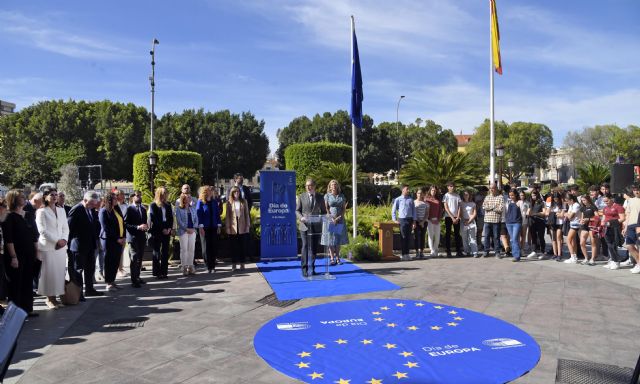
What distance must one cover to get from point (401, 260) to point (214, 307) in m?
5.40

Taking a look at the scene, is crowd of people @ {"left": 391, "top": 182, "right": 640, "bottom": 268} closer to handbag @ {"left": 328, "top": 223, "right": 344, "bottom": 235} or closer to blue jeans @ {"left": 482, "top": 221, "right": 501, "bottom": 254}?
blue jeans @ {"left": 482, "top": 221, "right": 501, "bottom": 254}

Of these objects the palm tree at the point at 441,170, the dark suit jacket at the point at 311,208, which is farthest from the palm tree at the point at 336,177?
the dark suit jacket at the point at 311,208

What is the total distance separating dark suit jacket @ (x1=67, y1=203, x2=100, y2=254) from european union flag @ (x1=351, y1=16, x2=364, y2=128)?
21.5 feet

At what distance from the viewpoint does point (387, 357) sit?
14.4 feet

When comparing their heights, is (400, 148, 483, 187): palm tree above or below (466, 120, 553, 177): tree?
below

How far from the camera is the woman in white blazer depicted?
6324 millimetres

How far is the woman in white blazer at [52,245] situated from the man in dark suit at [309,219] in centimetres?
378

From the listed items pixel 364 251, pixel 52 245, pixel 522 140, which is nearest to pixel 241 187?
pixel 364 251

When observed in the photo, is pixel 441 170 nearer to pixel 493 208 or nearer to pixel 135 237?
pixel 493 208

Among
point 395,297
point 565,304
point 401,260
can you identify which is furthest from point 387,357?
point 401,260

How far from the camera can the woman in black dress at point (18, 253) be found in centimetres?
581

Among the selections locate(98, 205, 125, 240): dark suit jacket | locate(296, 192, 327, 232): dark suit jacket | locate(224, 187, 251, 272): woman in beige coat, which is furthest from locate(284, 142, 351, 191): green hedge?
locate(98, 205, 125, 240): dark suit jacket

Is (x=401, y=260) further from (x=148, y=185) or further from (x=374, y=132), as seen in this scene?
(x=374, y=132)

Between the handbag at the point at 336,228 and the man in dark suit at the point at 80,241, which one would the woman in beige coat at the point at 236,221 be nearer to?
the handbag at the point at 336,228
